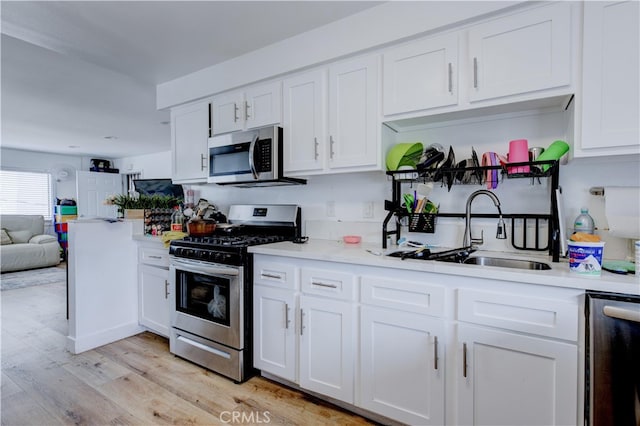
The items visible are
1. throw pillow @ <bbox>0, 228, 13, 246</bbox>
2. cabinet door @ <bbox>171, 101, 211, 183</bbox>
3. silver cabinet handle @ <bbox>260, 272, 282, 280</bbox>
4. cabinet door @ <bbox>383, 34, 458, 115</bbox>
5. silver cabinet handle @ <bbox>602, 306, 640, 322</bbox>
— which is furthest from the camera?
throw pillow @ <bbox>0, 228, 13, 246</bbox>

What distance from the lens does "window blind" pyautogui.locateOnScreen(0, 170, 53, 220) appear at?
654cm

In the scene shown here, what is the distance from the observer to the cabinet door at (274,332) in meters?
1.97

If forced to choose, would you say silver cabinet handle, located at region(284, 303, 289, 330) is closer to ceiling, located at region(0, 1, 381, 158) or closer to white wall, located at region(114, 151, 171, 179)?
ceiling, located at region(0, 1, 381, 158)

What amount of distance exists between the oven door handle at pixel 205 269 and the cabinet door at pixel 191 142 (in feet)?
2.57

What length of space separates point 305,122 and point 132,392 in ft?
6.83

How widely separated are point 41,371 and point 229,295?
1.50m

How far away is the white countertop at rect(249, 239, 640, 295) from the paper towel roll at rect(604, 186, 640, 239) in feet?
1.05

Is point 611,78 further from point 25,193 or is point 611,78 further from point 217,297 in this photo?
point 25,193

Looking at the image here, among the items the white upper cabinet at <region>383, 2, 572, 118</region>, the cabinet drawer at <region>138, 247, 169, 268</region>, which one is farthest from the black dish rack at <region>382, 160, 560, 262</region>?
the cabinet drawer at <region>138, 247, 169, 268</region>

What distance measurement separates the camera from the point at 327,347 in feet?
6.03

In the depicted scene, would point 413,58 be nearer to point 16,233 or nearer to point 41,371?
point 41,371

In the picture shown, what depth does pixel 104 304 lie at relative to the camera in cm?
277

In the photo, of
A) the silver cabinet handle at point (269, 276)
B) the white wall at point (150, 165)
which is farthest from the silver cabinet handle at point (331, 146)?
the white wall at point (150, 165)

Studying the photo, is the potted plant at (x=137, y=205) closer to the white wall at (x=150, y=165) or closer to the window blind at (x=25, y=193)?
the white wall at (x=150, y=165)
